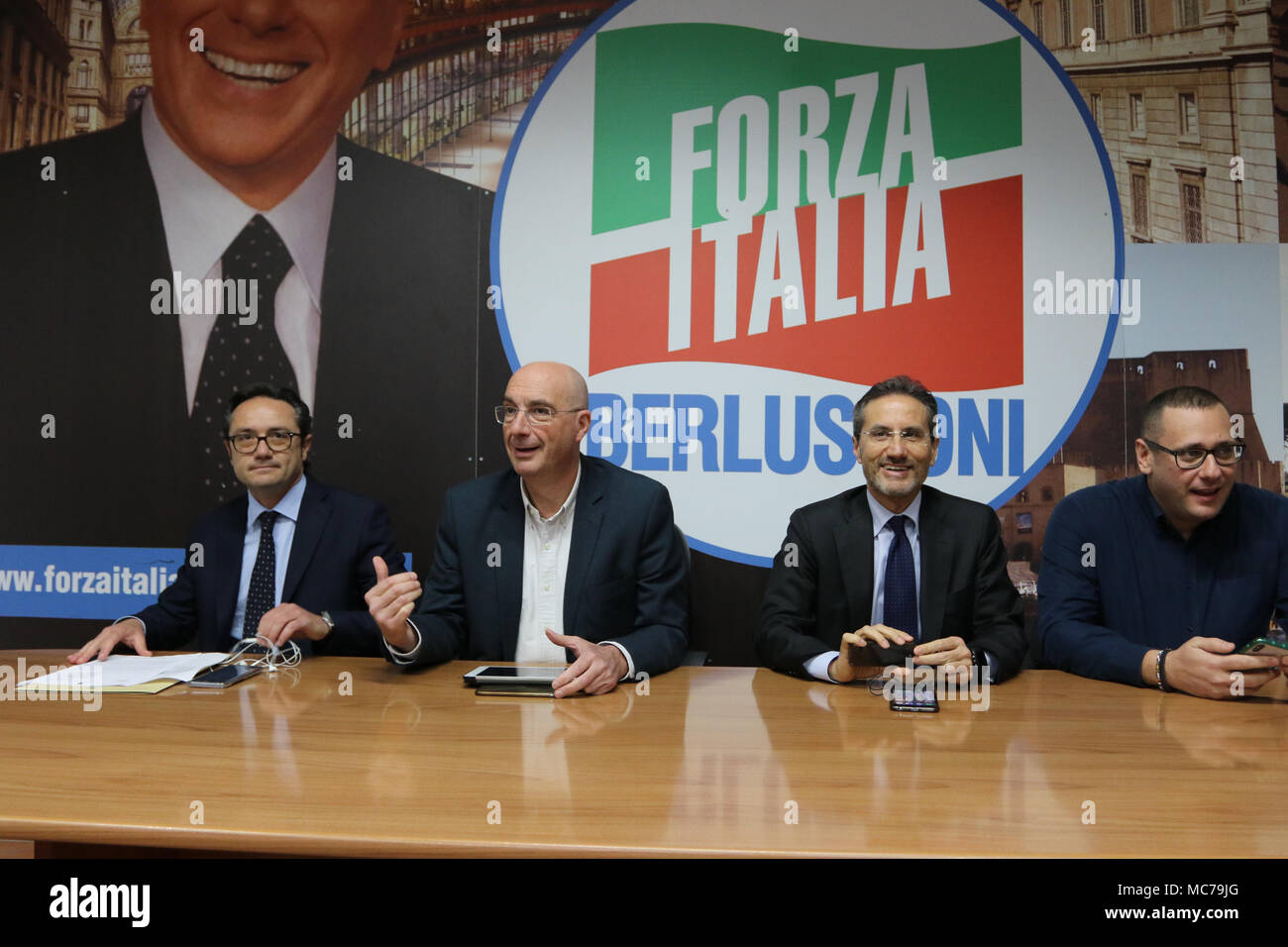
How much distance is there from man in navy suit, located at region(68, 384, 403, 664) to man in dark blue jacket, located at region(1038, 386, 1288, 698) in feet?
6.38

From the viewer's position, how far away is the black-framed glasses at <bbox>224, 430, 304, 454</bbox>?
2.78 metres

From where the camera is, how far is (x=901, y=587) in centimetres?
243

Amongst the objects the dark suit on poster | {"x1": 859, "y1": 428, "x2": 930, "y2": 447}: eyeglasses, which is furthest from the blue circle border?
{"x1": 859, "y1": 428, "x2": 930, "y2": 447}: eyeglasses

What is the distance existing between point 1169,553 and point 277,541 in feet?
8.49

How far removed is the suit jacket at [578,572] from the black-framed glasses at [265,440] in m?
0.64

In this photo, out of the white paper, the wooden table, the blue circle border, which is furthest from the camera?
the blue circle border

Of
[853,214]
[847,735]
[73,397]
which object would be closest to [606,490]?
[847,735]

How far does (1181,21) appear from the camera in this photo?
11.4ft

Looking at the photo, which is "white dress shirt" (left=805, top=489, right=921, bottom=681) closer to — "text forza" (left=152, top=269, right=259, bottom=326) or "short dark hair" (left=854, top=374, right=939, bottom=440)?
"short dark hair" (left=854, top=374, right=939, bottom=440)

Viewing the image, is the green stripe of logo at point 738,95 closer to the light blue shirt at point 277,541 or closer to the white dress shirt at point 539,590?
the white dress shirt at point 539,590

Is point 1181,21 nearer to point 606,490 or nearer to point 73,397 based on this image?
point 606,490

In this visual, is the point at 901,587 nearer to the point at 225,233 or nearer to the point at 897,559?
the point at 897,559

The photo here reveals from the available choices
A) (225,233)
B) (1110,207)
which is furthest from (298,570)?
(1110,207)

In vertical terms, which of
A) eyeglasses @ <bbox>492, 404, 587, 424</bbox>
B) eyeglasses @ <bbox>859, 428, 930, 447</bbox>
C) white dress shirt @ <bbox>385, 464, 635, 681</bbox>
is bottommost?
white dress shirt @ <bbox>385, 464, 635, 681</bbox>
